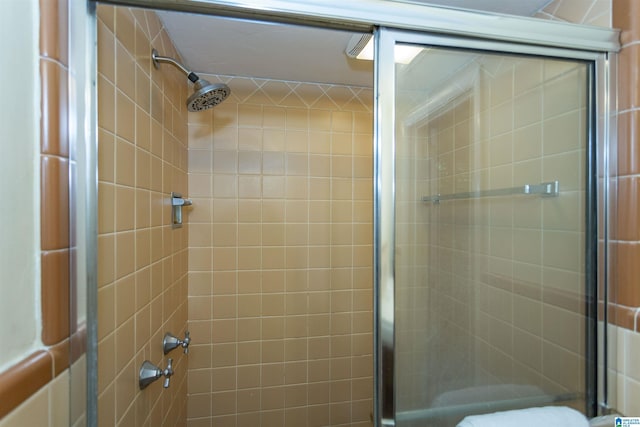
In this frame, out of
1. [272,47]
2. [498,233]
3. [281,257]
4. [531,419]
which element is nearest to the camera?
[531,419]

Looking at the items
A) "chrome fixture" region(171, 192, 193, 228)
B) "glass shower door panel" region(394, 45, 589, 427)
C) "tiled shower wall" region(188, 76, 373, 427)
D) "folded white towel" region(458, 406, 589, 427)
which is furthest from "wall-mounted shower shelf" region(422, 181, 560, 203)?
"chrome fixture" region(171, 192, 193, 228)

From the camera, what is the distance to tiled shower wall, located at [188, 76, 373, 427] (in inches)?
60.3

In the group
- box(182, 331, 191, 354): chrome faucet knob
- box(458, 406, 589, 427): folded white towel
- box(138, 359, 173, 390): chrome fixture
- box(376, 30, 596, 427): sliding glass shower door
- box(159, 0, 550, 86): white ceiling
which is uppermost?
box(159, 0, 550, 86): white ceiling

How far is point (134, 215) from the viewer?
0.86 m

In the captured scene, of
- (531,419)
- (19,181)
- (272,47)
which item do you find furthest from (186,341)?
(272,47)

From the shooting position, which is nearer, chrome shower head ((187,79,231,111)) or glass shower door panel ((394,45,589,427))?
glass shower door panel ((394,45,589,427))

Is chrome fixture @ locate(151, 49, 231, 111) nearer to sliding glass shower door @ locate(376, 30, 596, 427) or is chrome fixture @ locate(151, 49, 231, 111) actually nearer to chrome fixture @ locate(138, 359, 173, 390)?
sliding glass shower door @ locate(376, 30, 596, 427)

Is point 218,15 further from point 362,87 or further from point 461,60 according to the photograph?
point 362,87

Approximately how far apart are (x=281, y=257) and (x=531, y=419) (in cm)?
120

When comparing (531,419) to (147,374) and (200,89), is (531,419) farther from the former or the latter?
(200,89)

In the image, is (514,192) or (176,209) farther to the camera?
(176,209)

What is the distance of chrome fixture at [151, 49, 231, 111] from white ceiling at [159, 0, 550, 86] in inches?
6.1

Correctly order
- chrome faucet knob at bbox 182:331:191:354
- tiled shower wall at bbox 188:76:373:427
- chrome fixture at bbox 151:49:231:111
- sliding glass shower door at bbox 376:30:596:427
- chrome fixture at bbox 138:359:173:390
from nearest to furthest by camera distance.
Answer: sliding glass shower door at bbox 376:30:596:427, chrome fixture at bbox 138:359:173:390, chrome fixture at bbox 151:49:231:111, chrome faucet knob at bbox 182:331:191:354, tiled shower wall at bbox 188:76:373:427

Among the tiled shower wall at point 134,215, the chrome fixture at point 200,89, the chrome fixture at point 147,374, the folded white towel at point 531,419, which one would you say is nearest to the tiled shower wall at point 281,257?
the tiled shower wall at point 134,215
